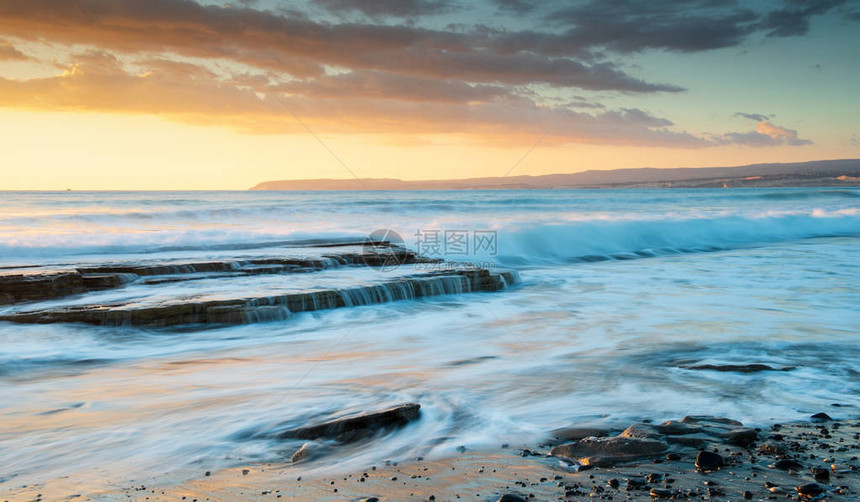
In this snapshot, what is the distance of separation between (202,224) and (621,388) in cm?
2149

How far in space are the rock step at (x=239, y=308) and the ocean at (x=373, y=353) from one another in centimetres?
3

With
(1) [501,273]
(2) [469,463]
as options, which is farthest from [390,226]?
(2) [469,463]

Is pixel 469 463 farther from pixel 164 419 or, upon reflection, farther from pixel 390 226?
pixel 390 226

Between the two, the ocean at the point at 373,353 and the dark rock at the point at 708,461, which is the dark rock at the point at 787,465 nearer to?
the dark rock at the point at 708,461

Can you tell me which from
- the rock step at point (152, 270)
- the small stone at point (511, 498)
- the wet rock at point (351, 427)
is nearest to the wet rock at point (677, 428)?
the small stone at point (511, 498)

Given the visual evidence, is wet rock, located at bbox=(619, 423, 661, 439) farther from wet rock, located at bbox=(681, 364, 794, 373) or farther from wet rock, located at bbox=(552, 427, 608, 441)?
wet rock, located at bbox=(681, 364, 794, 373)

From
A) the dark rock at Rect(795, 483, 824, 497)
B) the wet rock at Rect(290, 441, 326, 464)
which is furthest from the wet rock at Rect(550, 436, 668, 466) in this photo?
the wet rock at Rect(290, 441, 326, 464)

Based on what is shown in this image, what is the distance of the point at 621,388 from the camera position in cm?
538

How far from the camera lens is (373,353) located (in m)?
6.92

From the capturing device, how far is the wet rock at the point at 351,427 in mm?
4078

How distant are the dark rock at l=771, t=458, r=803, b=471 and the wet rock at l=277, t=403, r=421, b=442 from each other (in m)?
2.33

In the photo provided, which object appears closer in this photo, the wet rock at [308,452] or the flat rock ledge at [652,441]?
the flat rock ledge at [652,441]

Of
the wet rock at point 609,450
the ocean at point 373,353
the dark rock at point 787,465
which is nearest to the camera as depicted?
the dark rock at point 787,465

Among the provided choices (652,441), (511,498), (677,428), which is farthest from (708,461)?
(511,498)
